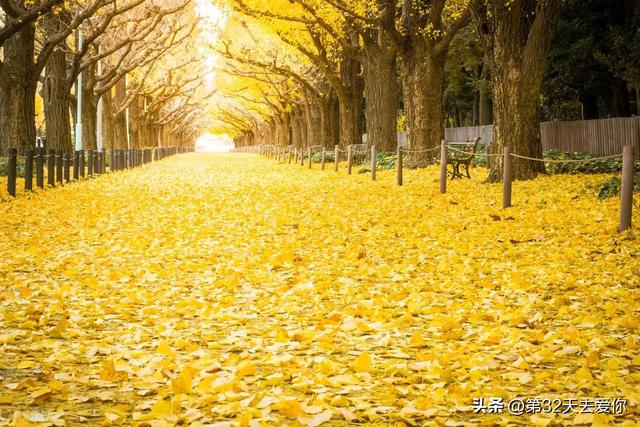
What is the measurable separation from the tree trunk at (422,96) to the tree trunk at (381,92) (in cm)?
307

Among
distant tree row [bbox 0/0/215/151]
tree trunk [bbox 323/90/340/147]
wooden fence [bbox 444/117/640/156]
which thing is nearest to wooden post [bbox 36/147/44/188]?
distant tree row [bbox 0/0/215/151]

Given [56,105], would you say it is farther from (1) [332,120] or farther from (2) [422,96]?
(1) [332,120]

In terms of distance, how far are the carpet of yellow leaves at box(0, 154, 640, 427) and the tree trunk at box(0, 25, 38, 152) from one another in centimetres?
1141

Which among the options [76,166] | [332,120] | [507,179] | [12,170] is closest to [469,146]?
[507,179]

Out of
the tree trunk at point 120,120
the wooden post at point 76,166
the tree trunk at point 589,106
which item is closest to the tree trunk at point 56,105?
the wooden post at point 76,166

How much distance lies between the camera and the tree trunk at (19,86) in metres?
22.8

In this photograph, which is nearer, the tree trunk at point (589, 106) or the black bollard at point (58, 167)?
the black bollard at point (58, 167)

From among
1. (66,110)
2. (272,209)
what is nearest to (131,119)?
(66,110)

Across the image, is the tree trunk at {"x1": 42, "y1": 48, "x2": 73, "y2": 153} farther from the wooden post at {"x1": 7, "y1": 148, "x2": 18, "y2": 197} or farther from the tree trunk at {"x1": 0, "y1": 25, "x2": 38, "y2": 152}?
the wooden post at {"x1": 7, "y1": 148, "x2": 18, "y2": 197}

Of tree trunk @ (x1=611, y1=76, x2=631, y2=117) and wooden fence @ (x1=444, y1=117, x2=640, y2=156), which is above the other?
tree trunk @ (x1=611, y1=76, x2=631, y2=117)

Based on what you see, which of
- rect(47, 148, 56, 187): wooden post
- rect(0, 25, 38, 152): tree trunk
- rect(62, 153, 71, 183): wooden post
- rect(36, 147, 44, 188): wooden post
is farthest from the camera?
rect(62, 153, 71, 183): wooden post

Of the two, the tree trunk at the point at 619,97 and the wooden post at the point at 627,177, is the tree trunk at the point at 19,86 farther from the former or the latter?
the tree trunk at the point at 619,97

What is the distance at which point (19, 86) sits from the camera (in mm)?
22812

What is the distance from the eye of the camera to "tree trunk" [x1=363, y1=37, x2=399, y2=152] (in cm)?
2848
